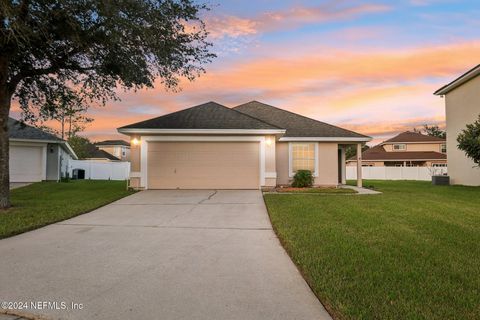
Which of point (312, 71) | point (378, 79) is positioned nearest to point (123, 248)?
point (312, 71)

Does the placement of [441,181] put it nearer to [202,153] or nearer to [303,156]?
[303,156]

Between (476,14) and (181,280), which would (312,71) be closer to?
(476,14)

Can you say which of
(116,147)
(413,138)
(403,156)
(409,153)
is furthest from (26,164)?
(413,138)

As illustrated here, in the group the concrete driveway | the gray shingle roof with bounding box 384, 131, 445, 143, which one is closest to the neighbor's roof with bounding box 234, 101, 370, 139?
the concrete driveway

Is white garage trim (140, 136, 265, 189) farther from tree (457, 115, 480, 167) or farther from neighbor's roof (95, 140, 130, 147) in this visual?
neighbor's roof (95, 140, 130, 147)

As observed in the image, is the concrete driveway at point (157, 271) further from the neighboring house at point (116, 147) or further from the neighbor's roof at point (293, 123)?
the neighboring house at point (116, 147)

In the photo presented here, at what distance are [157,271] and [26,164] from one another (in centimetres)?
2028

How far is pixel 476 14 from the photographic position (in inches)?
461

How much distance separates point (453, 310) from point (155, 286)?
3.16 metres

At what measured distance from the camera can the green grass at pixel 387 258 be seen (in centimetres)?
346

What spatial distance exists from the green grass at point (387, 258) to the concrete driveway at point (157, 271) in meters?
0.36

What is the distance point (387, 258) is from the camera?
5109 mm

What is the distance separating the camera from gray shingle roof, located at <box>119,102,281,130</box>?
51.3 feet

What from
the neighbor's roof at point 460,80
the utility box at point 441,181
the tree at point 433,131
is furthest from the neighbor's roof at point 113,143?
the tree at point 433,131
